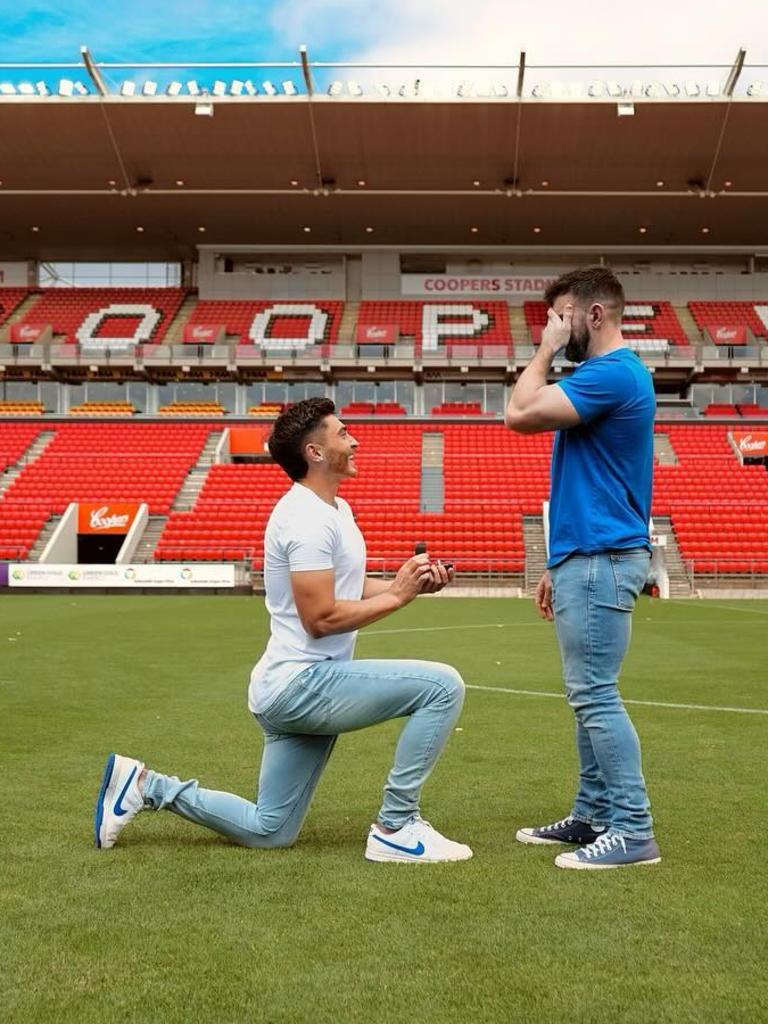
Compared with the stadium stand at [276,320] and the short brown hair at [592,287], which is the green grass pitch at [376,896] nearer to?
the short brown hair at [592,287]

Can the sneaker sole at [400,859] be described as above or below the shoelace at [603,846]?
below

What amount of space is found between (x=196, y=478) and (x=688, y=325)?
22263mm

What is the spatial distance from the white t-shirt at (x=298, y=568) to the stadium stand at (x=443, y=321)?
118ft

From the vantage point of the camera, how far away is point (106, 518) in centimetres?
2905

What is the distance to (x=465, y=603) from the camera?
21766mm

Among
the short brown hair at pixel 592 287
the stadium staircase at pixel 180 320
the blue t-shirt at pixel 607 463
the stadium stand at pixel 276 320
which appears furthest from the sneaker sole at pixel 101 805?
the stadium staircase at pixel 180 320

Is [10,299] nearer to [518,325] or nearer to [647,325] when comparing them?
[518,325]

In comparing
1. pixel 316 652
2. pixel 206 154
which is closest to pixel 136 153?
pixel 206 154

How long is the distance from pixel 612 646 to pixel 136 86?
32497 mm

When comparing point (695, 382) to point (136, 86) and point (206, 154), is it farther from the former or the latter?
point (136, 86)

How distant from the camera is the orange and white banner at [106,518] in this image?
2897 cm

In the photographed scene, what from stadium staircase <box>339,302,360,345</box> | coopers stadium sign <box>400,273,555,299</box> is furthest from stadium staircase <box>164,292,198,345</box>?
coopers stadium sign <box>400,273,555,299</box>

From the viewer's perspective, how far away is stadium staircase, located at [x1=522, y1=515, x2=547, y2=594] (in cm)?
2577

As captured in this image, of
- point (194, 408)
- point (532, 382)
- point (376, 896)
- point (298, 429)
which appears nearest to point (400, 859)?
point (376, 896)
